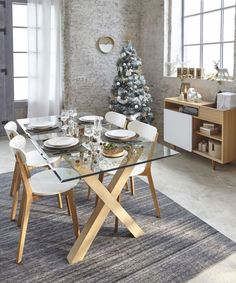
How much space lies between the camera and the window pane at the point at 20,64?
19.9ft

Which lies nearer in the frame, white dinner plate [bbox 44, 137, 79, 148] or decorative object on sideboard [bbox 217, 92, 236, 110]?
white dinner plate [bbox 44, 137, 79, 148]

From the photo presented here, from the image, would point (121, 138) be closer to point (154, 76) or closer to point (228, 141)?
point (228, 141)

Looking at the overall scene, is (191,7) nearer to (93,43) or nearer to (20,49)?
(93,43)

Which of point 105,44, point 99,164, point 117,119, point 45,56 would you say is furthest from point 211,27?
point 99,164

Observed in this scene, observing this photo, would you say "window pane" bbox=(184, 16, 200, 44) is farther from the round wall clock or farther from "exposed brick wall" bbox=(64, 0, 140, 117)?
the round wall clock

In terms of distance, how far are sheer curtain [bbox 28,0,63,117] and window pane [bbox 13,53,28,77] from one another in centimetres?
26

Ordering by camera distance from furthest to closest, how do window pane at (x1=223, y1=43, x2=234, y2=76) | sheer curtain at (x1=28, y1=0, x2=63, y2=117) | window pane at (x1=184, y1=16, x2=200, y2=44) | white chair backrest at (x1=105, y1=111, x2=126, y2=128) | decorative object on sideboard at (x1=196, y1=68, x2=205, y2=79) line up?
sheer curtain at (x1=28, y1=0, x2=63, y2=117) → window pane at (x1=184, y1=16, x2=200, y2=44) → decorative object on sideboard at (x1=196, y1=68, x2=205, y2=79) → window pane at (x1=223, y1=43, x2=234, y2=76) → white chair backrest at (x1=105, y1=111, x2=126, y2=128)

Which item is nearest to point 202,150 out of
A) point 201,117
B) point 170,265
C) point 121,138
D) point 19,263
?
point 201,117

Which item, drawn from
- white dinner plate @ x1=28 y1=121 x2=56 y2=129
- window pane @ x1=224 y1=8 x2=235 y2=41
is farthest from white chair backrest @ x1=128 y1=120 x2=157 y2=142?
window pane @ x1=224 y1=8 x2=235 y2=41

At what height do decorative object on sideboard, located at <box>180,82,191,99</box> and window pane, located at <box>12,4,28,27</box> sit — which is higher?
window pane, located at <box>12,4,28,27</box>

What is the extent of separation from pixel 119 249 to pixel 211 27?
13.2ft

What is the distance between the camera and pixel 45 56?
19.6ft

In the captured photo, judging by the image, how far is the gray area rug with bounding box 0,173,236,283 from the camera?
217 centimetres

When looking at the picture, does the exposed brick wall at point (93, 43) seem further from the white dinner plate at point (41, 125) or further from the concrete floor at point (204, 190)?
the white dinner plate at point (41, 125)
